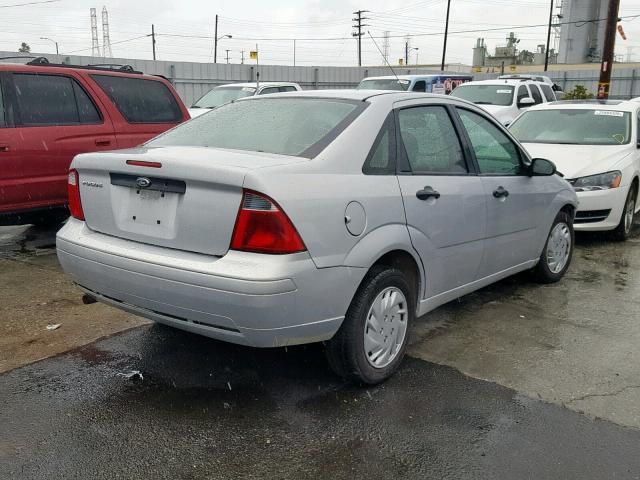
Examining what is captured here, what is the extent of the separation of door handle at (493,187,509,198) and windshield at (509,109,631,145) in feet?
13.2

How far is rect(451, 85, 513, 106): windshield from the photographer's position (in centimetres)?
1510

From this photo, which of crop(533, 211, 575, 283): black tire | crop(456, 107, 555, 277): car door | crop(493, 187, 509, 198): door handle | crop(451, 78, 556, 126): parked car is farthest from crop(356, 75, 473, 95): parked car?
A: crop(493, 187, 509, 198): door handle

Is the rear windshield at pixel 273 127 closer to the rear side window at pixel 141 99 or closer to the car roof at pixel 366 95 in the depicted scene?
the car roof at pixel 366 95

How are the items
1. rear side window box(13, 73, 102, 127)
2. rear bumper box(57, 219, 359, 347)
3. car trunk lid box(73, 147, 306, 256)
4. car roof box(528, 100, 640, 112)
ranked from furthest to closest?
car roof box(528, 100, 640, 112) < rear side window box(13, 73, 102, 127) < car trunk lid box(73, 147, 306, 256) < rear bumper box(57, 219, 359, 347)

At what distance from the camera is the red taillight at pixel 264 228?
9.78 feet

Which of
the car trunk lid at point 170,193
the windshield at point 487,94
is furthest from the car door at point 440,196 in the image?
the windshield at point 487,94

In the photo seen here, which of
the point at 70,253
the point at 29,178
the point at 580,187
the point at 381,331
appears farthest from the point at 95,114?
the point at 580,187

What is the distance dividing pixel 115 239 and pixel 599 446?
264 centimetres

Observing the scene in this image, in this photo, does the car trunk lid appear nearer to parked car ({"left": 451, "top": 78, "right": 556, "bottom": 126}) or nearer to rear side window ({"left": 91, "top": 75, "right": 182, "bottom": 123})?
rear side window ({"left": 91, "top": 75, "right": 182, "bottom": 123})

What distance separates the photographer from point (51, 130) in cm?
627

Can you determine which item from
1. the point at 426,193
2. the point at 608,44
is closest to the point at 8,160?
the point at 426,193

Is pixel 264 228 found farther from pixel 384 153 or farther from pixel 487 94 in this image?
pixel 487 94

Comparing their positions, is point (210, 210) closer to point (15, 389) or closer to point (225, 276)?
point (225, 276)

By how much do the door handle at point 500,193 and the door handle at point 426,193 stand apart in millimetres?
755
